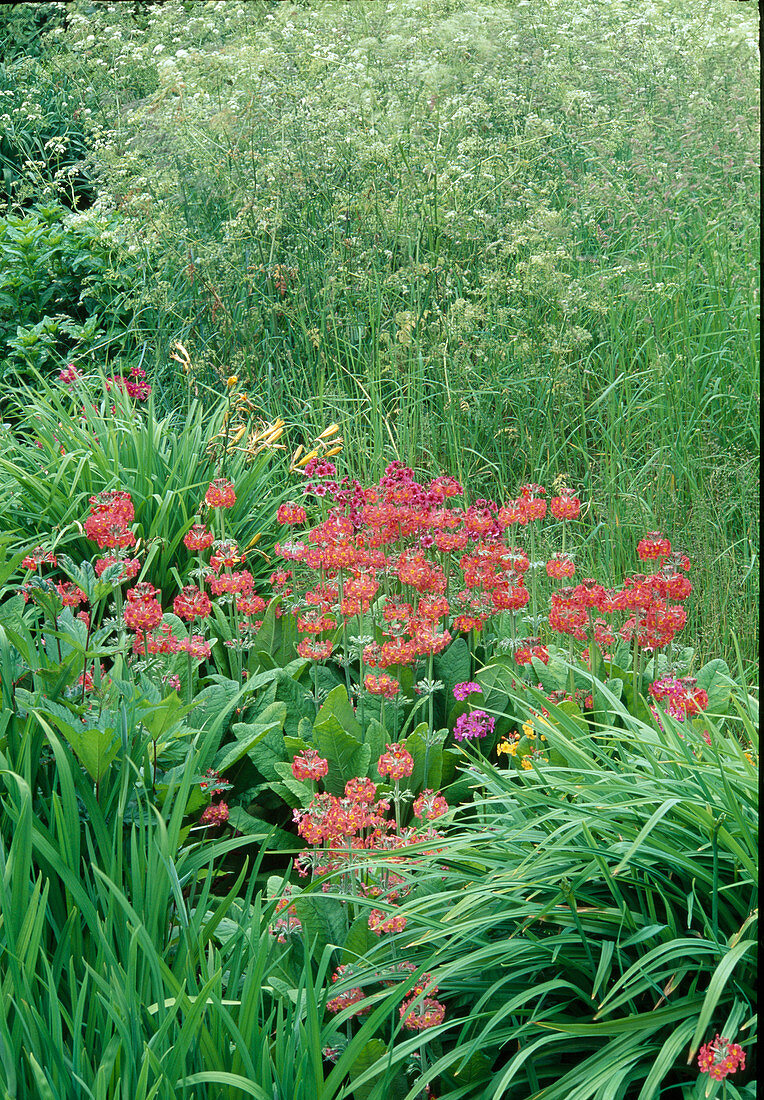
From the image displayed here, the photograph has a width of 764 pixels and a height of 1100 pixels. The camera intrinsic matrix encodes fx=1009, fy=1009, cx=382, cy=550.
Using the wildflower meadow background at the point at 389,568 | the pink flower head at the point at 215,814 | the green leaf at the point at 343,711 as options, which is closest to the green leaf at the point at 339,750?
the wildflower meadow background at the point at 389,568

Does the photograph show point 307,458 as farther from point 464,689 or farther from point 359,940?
point 359,940

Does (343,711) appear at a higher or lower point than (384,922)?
lower

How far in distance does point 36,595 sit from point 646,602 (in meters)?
1.27

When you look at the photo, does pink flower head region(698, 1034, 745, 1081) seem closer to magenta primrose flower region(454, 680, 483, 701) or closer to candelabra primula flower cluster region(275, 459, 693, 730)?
candelabra primula flower cluster region(275, 459, 693, 730)

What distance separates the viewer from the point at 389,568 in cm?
239

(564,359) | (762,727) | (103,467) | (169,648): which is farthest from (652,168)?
(762,727)

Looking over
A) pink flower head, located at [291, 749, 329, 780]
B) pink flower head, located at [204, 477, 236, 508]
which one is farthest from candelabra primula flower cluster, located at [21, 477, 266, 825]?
pink flower head, located at [291, 749, 329, 780]

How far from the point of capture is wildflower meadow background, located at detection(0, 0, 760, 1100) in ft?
4.68

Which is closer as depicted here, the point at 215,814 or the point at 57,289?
the point at 215,814

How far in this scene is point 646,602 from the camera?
6.70 feet

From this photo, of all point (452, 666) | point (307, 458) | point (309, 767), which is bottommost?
point (452, 666)

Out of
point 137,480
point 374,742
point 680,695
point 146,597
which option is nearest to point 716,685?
point 680,695

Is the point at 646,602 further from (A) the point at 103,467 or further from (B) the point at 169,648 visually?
(A) the point at 103,467

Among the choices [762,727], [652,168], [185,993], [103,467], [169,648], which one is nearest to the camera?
[762,727]
